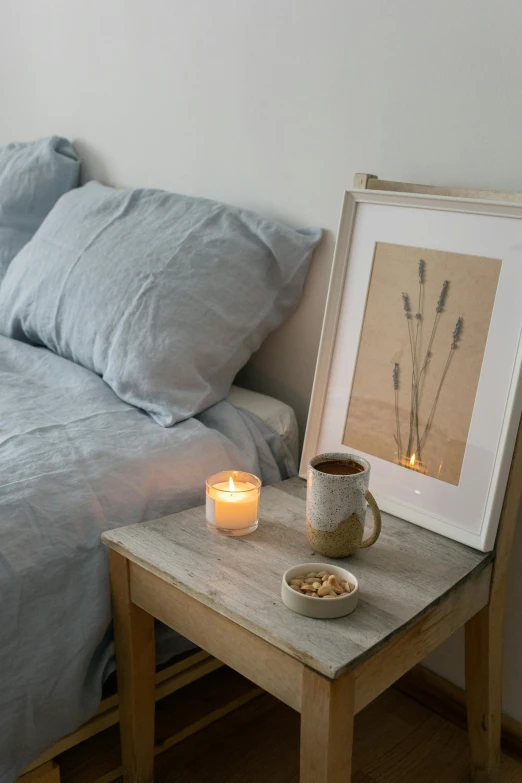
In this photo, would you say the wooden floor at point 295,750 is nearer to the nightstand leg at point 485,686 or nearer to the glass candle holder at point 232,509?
the nightstand leg at point 485,686

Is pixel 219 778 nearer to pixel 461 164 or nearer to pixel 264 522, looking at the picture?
pixel 264 522

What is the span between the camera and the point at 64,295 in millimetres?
1387

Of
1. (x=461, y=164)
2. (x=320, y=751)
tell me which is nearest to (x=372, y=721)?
(x=320, y=751)

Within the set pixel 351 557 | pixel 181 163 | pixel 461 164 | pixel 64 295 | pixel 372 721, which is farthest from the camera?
pixel 181 163

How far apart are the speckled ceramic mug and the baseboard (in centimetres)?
49

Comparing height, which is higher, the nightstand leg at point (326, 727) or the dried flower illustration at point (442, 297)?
the dried flower illustration at point (442, 297)

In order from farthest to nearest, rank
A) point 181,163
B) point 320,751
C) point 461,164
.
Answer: point 181,163 < point 461,164 < point 320,751

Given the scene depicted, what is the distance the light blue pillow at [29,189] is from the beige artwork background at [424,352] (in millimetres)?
967

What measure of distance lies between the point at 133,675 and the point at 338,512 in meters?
0.37

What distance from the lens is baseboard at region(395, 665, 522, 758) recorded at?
1.22 m

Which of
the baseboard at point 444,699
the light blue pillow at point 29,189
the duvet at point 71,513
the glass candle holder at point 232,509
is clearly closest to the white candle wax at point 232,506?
the glass candle holder at point 232,509

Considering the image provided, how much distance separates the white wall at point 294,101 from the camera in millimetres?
1073

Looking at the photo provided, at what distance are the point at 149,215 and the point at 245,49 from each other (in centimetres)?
35

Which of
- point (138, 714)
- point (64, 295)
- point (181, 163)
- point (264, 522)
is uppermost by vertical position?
point (181, 163)
